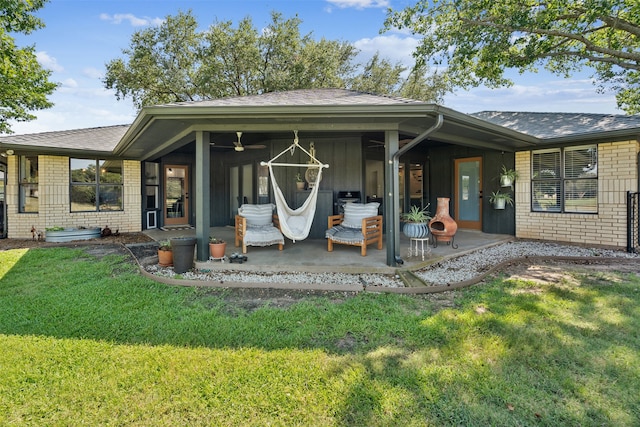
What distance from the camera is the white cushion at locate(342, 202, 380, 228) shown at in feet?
17.7

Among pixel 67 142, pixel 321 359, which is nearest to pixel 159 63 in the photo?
pixel 67 142

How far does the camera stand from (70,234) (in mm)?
7234

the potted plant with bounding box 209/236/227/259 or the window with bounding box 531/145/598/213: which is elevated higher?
the window with bounding box 531/145/598/213

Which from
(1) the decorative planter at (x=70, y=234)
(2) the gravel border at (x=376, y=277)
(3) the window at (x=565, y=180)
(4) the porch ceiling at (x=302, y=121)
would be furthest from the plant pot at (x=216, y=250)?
(3) the window at (x=565, y=180)

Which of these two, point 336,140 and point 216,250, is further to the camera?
point 336,140

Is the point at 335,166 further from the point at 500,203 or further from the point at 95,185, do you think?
the point at 95,185

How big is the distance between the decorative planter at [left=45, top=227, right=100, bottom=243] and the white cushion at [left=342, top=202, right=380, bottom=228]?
6402 mm

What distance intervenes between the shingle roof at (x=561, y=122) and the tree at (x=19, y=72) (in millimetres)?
13317

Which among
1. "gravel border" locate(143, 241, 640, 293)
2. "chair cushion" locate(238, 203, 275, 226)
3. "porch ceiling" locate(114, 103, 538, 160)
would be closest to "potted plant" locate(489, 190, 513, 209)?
"porch ceiling" locate(114, 103, 538, 160)

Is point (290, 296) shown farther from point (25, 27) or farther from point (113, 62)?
point (113, 62)

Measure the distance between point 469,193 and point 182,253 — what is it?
724 cm

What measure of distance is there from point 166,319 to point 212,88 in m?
13.8

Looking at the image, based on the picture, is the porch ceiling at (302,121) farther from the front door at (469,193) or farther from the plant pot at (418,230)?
the front door at (469,193)

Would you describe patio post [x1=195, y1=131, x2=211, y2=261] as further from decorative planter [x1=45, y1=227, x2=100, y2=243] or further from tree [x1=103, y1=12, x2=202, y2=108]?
tree [x1=103, y1=12, x2=202, y2=108]
